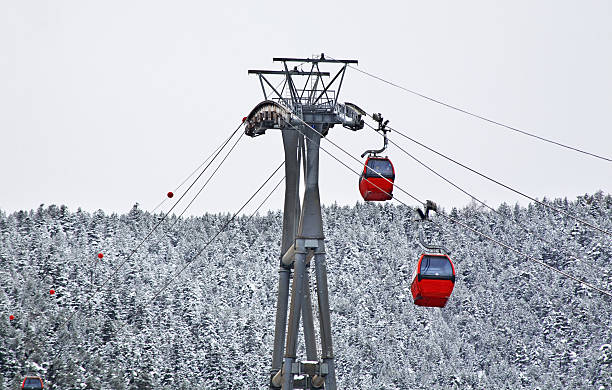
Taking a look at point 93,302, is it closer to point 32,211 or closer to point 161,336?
point 161,336

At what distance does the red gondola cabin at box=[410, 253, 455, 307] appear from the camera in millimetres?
27438

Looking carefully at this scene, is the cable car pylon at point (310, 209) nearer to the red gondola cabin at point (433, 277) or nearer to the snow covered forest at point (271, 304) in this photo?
the red gondola cabin at point (433, 277)

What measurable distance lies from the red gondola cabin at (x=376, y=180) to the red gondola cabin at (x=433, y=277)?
10.8 feet

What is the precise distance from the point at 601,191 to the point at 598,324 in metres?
52.5

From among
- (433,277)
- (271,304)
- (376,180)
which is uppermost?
(271,304)

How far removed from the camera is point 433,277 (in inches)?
1081

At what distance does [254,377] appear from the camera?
10162 cm

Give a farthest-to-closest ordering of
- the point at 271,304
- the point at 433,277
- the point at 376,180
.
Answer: the point at 271,304 → the point at 376,180 → the point at 433,277

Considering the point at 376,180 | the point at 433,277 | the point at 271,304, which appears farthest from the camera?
the point at 271,304

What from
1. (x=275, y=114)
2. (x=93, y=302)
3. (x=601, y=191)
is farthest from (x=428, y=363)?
(x=275, y=114)

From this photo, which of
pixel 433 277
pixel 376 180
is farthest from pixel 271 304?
pixel 433 277

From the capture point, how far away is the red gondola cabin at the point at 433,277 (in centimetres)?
2744

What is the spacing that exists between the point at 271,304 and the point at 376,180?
10244 centimetres

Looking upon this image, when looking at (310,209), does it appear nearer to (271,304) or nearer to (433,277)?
(433,277)
